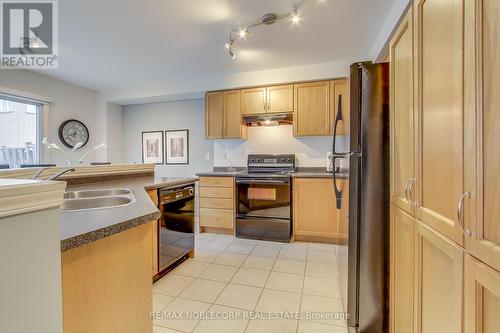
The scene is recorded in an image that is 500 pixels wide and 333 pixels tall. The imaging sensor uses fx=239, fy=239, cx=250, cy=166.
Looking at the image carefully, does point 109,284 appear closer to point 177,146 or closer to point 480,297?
point 480,297

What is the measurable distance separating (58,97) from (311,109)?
4.06 metres

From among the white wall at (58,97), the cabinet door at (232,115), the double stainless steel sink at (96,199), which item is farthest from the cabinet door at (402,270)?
the white wall at (58,97)

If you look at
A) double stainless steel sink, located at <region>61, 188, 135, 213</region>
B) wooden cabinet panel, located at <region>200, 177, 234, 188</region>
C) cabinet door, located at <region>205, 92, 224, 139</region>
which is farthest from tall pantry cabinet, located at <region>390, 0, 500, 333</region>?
cabinet door, located at <region>205, 92, 224, 139</region>

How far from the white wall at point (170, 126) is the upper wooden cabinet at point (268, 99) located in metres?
1.07

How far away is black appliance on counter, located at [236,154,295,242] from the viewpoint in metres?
3.15

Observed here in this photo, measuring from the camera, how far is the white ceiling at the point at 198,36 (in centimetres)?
210

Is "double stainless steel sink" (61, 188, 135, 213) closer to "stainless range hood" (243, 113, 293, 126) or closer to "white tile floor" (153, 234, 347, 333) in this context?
"white tile floor" (153, 234, 347, 333)

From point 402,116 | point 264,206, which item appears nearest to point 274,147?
point 264,206

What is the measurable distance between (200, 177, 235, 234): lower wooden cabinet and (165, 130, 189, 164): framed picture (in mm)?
1158

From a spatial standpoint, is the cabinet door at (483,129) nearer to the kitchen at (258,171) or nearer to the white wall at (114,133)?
the kitchen at (258,171)

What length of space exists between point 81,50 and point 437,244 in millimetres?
3818

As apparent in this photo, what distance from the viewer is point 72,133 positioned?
4156 millimetres

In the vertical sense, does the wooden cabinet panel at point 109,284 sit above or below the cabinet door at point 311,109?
below

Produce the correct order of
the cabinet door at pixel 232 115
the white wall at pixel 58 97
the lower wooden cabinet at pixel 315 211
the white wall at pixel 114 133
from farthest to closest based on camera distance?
the white wall at pixel 114 133 → the cabinet door at pixel 232 115 → the white wall at pixel 58 97 → the lower wooden cabinet at pixel 315 211
